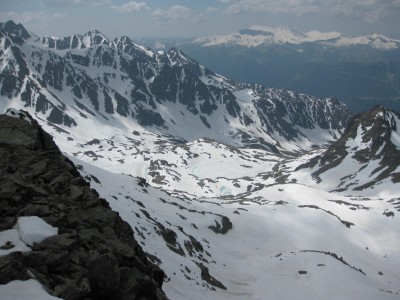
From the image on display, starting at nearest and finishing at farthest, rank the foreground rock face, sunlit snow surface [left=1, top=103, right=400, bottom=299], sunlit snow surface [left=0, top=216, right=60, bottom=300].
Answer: sunlit snow surface [left=0, top=216, right=60, bottom=300], the foreground rock face, sunlit snow surface [left=1, top=103, right=400, bottom=299]

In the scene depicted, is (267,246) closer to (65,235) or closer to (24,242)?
(65,235)

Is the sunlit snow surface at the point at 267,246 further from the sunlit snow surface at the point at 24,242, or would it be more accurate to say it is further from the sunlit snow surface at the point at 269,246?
the sunlit snow surface at the point at 24,242

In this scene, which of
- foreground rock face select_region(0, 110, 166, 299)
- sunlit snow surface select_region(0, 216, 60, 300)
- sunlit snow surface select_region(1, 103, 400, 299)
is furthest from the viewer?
sunlit snow surface select_region(1, 103, 400, 299)

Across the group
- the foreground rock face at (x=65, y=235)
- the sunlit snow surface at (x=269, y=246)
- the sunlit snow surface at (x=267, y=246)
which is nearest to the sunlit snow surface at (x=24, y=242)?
the foreground rock face at (x=65, y=235)

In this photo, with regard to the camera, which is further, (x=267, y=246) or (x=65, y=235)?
(x=267, y=246)

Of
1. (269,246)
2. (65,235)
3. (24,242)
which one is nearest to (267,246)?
(269,246)

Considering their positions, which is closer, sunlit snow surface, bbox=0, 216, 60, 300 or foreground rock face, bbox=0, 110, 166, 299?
sunlit snow surface, bbox=0, 216, 60, 300

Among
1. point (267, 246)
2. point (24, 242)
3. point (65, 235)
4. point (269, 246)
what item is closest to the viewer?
point (24, 242)

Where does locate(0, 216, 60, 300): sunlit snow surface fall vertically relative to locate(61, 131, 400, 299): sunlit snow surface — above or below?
above

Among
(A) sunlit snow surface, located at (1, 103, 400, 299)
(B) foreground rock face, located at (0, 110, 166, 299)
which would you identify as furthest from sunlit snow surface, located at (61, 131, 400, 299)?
(B) foreground rock face, located at (0, 110, 166, 299)

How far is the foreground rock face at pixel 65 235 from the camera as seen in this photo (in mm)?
19359

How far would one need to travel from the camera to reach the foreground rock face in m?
19.4

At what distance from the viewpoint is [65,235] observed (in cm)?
2203

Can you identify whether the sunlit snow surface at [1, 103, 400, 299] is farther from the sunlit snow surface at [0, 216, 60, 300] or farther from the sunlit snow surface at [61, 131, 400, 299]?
the sunlit snow surface at [0, 216, 60, 300]
